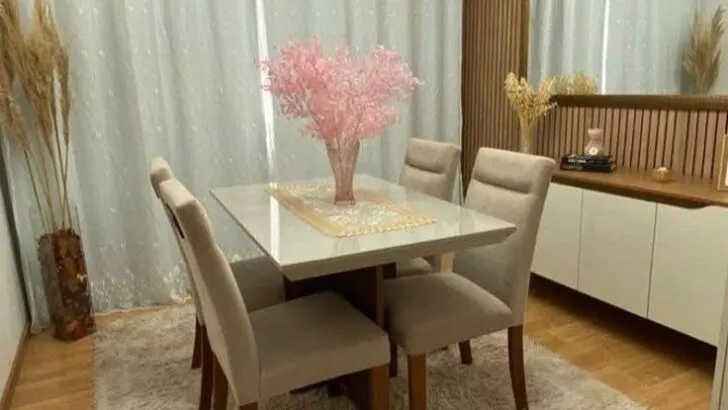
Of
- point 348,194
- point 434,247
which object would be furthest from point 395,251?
point 348,194

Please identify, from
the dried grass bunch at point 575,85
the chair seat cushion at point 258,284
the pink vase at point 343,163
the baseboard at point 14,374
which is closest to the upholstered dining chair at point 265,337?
the chair seat cushion at point 258,284

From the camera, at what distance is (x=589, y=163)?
2.73 meters

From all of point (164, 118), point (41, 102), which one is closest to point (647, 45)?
point (164, 118)

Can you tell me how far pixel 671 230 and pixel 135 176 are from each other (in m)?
2.53

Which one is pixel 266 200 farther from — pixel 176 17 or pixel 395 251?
pixel 176 17

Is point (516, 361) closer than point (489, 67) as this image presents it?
Yes

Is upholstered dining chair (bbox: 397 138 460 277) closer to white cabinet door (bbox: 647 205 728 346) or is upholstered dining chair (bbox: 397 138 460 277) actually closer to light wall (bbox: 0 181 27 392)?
white cabinet door (bbox: 647 205 728 346)

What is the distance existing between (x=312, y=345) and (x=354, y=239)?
322mm

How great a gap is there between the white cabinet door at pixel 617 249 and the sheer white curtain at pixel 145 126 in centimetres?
180

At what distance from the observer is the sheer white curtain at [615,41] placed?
100 inches

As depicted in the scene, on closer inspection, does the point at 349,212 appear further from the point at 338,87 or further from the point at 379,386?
the point at 379,386

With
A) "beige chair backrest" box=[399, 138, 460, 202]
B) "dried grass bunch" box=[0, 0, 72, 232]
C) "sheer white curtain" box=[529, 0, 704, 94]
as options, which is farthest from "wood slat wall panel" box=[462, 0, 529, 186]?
"dried grass bunch" box=[0, 0, 72, 232]

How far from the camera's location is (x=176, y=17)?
2.82m

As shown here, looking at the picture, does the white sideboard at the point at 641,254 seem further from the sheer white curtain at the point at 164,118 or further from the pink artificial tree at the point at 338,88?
the sheer white curtain at the point at 164,118
